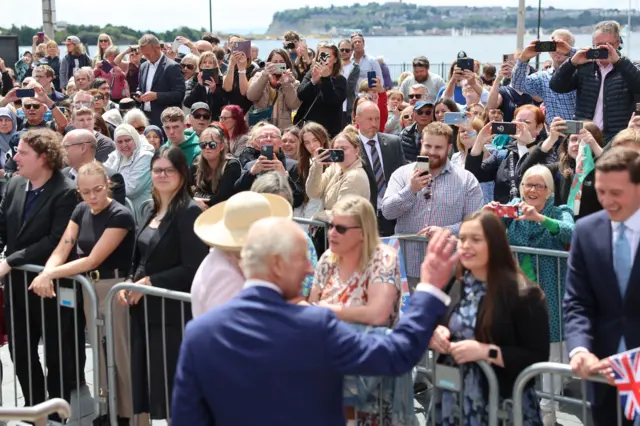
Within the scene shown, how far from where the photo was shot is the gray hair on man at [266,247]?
129 inches

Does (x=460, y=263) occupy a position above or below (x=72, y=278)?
above

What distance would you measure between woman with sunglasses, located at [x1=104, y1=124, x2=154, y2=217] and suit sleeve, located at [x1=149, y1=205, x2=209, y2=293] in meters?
2.53

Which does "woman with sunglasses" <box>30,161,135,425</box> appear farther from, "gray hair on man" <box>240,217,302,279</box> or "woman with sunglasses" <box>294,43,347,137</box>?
"woman with sunglasses" <box>294,43,347,137</box>

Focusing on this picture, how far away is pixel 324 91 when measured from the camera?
975 cm

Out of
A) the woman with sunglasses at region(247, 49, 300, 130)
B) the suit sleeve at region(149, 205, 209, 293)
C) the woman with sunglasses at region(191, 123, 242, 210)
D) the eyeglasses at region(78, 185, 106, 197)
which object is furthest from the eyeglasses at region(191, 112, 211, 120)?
the suit sleeve at region(149, 205, 209, 293)

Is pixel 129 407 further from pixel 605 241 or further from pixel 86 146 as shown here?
pixel 605 241

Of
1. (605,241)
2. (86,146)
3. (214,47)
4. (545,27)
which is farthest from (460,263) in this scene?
(545,27)

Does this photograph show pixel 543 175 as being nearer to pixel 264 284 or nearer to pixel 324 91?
pixel 264 284

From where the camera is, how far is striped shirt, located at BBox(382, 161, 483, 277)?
6.55m

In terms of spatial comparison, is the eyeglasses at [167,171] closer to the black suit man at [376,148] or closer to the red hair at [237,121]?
the black suit man at [376,148]

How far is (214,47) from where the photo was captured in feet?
44.9

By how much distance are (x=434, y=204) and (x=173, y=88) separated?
5.98 m

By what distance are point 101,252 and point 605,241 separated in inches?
125

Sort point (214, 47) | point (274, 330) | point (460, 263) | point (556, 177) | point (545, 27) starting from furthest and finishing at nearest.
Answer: point (545, 27)
point (214, 47)
point (556, 177)
point (460, 263)
point (274, 330)
